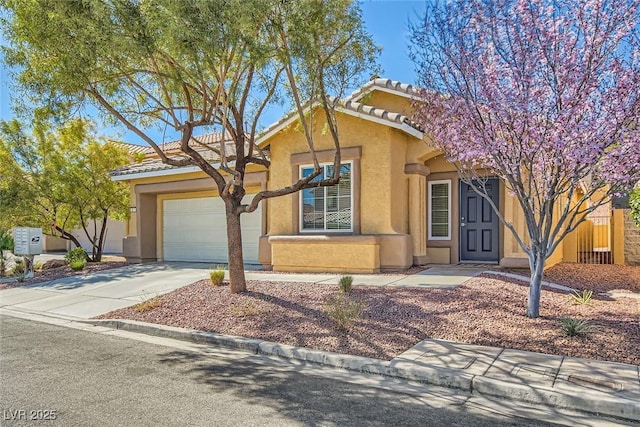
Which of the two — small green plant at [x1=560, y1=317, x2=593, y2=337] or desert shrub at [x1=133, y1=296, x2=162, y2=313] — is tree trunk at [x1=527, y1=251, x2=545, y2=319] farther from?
desert shrub at [x1=133, y1=296, x2=162, y2=313]

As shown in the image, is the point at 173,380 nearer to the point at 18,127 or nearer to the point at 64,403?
the point at 64,403

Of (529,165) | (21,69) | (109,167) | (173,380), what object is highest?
(21,69)

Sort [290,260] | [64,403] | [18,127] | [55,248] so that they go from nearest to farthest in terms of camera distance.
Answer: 1. [64,403]
2. [290,260]
3. [18,127]
4. [55,248]

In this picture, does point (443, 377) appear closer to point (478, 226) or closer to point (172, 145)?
point (478, 226)

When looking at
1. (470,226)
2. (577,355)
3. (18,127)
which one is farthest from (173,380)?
(18,127)

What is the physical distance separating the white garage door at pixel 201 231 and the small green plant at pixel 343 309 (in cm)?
727

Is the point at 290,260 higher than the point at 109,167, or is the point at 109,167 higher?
the point at 109,167

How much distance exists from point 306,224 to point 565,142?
309 inches

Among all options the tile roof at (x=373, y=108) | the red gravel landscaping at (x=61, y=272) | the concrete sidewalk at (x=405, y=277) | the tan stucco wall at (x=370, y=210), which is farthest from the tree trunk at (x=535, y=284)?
the red gravel landscaping at (x=61, y=272)

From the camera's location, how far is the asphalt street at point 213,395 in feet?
13.4

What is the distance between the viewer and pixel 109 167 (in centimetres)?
1669

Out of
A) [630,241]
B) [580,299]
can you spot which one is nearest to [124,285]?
[580,299]

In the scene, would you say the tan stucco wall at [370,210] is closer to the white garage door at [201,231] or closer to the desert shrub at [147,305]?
the white garage door at [201,231]

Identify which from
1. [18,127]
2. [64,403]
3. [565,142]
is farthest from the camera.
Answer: [18,127]
